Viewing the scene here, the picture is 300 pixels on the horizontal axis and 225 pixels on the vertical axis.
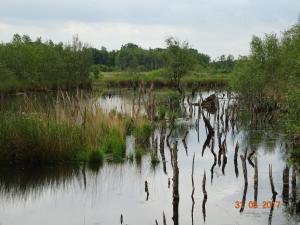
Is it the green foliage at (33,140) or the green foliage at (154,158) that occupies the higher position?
the green foliage at (33,140)

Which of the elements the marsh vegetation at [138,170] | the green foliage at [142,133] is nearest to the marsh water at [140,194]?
the marsh vegetation at [138,170]

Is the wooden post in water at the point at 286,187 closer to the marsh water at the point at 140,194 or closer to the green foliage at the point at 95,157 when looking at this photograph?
the marsh water at the point at 140,194

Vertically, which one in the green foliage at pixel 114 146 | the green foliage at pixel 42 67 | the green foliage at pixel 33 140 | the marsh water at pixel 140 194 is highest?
the green foliage at pixel 42 67

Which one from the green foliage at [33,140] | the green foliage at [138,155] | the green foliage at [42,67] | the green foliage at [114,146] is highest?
the green foliage at [42,67]

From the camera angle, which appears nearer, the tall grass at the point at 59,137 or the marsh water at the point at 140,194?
the marsh water at the point at 140,194

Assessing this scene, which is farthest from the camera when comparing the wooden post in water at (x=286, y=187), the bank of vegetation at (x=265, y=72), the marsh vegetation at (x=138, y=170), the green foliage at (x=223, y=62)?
the green foliage at (x=223, y=62)

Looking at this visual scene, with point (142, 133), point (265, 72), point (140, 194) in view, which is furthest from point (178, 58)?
point (140, 194)

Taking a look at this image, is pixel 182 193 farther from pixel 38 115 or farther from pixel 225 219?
pixel 38 115

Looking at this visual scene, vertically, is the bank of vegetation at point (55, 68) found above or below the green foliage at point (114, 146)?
above

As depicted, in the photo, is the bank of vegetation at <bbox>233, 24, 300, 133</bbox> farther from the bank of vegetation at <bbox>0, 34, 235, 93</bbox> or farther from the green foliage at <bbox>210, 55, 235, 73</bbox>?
the green foliage at <bbox>210, 55, 235, 73</bbox>

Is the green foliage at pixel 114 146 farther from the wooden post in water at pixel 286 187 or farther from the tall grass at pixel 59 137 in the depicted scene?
the wooden post in water at pixel 286 187

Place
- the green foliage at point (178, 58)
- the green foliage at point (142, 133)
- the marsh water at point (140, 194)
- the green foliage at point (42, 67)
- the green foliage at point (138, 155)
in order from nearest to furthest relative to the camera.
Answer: the marsh water at point (140, 194), the green foliage at point (138, 155), the green foliage at point (142, 133), the green foliage at point (178, 58), the green foliage at point (42, 67)

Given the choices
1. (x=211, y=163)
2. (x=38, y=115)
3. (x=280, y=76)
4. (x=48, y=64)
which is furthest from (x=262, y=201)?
(x=48, y=64)

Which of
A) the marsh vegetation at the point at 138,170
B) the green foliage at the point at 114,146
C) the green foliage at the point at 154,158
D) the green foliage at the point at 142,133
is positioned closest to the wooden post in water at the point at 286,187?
the marsh vegetation at the point at 138,170
